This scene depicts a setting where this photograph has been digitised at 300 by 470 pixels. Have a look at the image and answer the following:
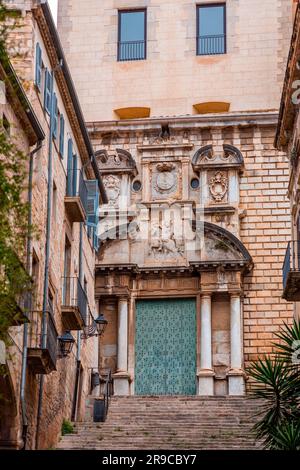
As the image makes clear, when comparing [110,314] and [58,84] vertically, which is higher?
[58,84]

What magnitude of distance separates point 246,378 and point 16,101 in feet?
52.5

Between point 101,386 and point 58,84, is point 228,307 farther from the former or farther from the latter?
point 58,84

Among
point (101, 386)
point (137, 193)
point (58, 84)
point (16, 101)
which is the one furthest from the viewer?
point (137, 193)

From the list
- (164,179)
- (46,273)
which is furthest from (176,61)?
(46,273)

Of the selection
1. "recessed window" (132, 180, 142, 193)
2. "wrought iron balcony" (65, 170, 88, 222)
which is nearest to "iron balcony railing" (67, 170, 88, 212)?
"wrought iron balcony" (65, 170, 88, 222)

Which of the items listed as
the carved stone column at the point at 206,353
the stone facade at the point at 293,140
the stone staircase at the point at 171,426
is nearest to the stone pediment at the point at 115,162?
the carved stone column at the point at 206,353

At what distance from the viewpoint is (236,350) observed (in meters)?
37.5

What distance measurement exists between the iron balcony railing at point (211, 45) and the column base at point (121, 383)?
1106cm

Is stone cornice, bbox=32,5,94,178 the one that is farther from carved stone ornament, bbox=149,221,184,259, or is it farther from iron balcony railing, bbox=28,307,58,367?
iron balcony railing, bbox=28,307,58,367

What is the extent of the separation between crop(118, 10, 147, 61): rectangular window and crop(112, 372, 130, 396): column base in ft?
35.4

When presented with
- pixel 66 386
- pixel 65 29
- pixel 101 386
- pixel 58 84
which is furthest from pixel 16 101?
pixel 65 29

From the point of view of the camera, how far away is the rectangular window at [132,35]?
138 ft

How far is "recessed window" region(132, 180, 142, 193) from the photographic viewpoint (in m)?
39.9

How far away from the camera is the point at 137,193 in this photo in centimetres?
3984
